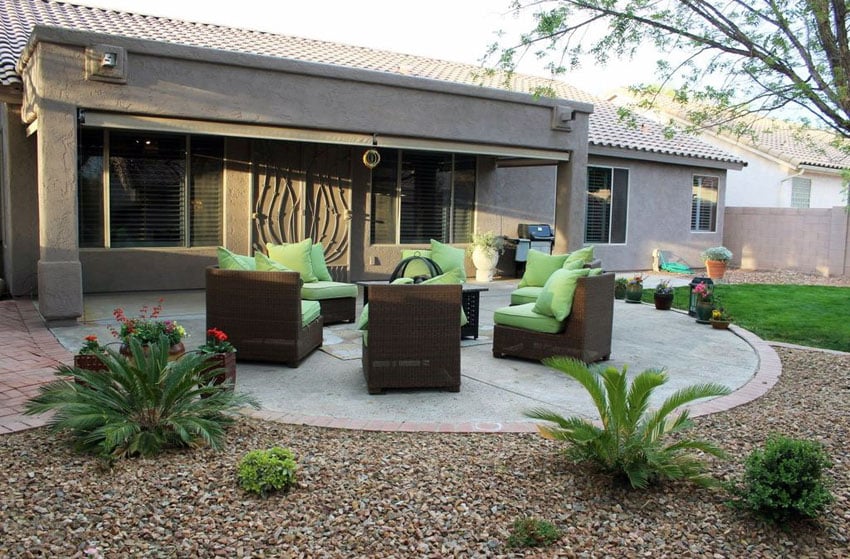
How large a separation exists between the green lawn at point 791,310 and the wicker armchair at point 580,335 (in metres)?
3.01

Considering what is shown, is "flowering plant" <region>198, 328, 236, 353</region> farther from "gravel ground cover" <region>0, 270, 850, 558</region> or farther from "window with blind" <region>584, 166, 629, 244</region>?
"window with blind" <region>584, 166, 629, 244</region>

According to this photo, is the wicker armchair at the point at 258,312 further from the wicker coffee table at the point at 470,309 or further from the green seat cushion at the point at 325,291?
the green seat cushion at the point at 325,291

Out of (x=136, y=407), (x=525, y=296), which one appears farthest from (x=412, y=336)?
(x=525, y=296)

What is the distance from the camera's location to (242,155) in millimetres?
11602

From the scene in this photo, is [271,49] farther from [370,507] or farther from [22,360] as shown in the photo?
[370,507]

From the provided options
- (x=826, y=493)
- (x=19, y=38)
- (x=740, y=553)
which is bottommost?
(x=740, y=553)

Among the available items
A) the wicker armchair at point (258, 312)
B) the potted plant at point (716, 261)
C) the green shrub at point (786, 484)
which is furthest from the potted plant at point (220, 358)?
the potted plant at point (716, 261)

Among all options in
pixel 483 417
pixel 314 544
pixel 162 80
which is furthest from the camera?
pixel 162 80

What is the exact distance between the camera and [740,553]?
320 cm

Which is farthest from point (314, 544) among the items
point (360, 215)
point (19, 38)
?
point (19, 38)

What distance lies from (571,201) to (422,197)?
2.93 m

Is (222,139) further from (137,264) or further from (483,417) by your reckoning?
(483,417)

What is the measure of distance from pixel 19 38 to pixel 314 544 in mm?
10991

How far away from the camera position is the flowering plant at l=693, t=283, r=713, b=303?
961cm
